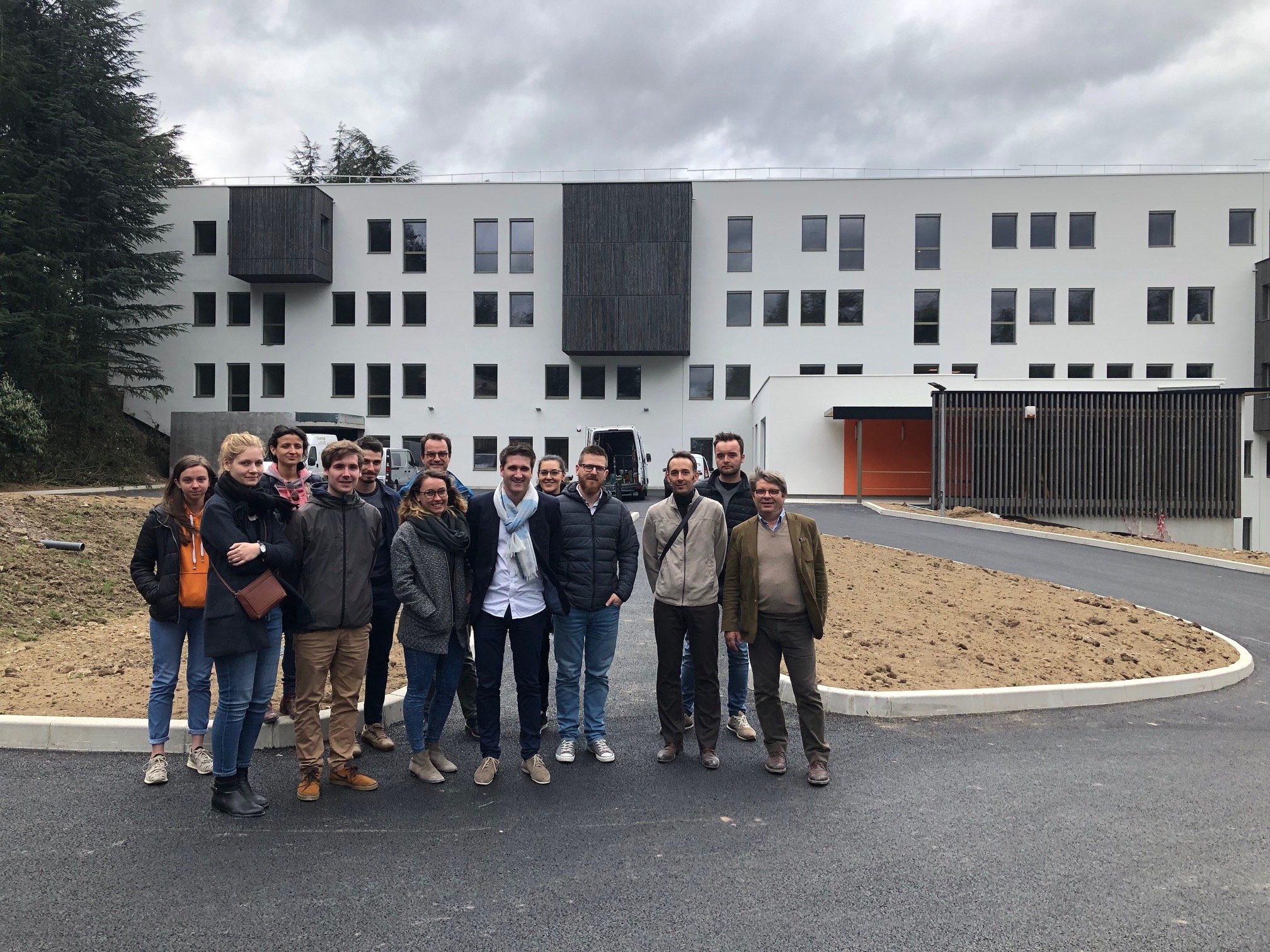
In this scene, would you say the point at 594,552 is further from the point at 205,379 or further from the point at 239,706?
the point at 205,379

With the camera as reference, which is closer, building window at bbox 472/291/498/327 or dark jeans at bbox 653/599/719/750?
dark jeans at bbox 653/599/719/750

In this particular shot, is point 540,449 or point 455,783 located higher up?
point 540,449

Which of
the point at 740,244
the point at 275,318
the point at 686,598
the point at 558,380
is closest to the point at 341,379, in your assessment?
the point at 275,318

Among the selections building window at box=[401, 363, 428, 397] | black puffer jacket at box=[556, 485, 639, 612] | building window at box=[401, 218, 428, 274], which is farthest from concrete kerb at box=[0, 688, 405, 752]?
building window at box=[401, 218, 428, 274]

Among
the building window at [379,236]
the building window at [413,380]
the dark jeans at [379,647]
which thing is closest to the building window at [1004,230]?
the building window at [413,380]

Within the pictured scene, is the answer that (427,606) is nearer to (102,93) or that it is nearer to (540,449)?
(540,449)

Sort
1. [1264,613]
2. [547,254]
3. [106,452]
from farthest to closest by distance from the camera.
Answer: [547,254] < [106,452] < [1264,613]

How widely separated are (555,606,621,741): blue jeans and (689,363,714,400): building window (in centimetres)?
3344

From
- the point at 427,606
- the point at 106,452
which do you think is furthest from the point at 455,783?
the point at 106,452

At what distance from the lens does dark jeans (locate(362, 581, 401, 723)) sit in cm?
506

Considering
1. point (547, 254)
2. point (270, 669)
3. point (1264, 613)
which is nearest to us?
point (270, 669)

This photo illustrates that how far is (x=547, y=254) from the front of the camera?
38375 mm

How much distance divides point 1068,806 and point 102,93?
41.4 metres

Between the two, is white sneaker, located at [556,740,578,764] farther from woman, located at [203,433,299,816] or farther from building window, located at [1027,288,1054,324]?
building window, located at [1027,288,1054,324]
